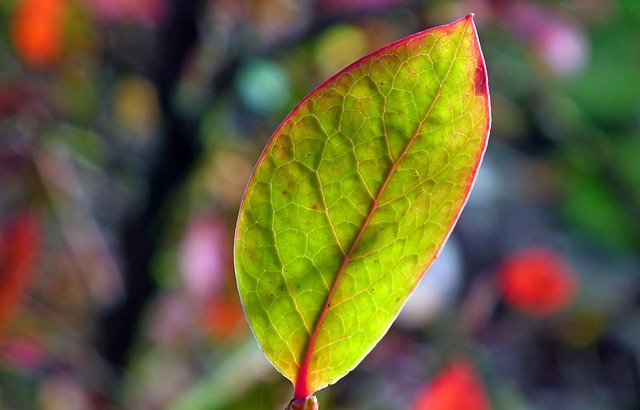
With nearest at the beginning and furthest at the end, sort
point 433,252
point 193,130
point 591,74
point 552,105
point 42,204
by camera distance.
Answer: point 433,252 < point 193,130 < point 42,204 < point 552,105 < point 591,74

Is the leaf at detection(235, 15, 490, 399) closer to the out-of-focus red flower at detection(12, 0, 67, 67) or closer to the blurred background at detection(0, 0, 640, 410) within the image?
the blurred background at detection(0, 0, 640, 410)

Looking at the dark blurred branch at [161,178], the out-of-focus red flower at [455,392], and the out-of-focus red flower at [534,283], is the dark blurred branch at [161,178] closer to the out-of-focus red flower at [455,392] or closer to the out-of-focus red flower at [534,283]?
the out-of-focus red flower at [455,392]

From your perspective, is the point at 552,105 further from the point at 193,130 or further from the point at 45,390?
the point at 45,390

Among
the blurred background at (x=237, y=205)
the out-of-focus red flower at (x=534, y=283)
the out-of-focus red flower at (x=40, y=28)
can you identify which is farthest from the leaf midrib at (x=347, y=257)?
the out-of-focus red flower at (x=534, y=283)

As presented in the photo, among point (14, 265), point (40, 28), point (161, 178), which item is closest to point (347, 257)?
point (14, 265)

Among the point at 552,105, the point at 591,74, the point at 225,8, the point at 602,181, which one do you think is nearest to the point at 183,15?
the point at 225,8

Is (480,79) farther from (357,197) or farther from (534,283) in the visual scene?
(534,283)
